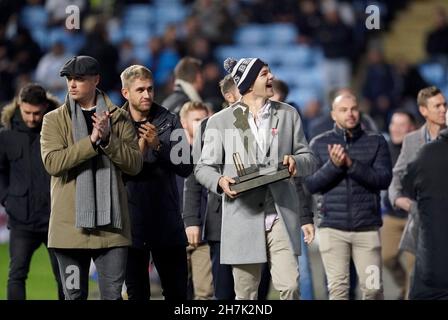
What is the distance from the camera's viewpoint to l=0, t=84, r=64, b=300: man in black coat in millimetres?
10117

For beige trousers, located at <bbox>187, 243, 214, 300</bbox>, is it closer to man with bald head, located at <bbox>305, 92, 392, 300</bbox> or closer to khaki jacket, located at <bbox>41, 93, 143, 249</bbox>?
man with bald head, located at <bbox>305, 92, 392, 300</bbox>

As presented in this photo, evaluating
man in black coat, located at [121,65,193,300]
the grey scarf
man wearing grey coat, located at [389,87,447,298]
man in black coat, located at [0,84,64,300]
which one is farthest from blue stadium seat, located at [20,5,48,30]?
the grey scarf

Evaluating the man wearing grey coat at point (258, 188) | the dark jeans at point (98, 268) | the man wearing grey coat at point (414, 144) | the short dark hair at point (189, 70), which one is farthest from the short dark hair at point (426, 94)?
the dark jeans at point (98, 268)

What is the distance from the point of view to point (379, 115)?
20.3 meters

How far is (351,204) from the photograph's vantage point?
10211mm

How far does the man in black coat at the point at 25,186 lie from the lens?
33.2 ft

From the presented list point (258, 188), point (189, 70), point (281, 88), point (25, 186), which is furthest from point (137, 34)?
point (258, 188)

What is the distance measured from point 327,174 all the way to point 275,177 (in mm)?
1793

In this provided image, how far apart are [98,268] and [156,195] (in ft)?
2.40

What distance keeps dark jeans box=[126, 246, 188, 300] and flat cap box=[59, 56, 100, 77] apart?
1294 mm

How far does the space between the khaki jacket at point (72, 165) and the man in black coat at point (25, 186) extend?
1.62 metres

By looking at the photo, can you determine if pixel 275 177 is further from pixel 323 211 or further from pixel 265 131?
pixel 323 211

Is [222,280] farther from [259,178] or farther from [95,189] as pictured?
[95,189]
